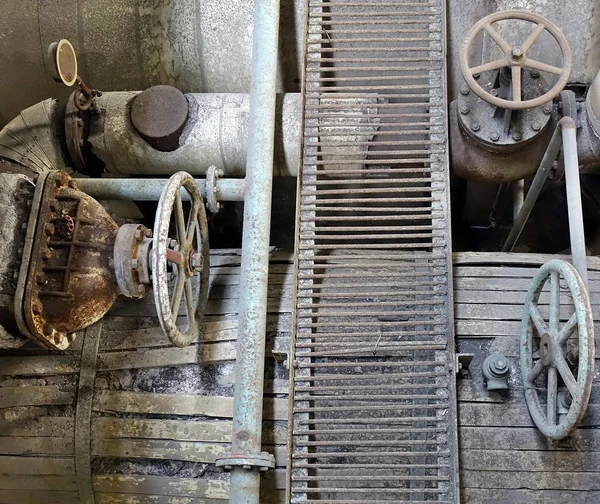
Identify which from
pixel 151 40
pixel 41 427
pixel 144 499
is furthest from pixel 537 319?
pixel 151 40

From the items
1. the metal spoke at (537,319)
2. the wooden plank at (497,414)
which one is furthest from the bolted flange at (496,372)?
the metal spoke at (537,319)

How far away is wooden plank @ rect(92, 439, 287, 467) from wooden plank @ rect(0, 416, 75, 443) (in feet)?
0.51

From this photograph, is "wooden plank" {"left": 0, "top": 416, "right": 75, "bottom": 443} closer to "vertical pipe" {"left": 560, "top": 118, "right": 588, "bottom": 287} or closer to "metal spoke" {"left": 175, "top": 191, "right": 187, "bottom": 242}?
"metal spoke" {"left": 175, "top": 191, "right": 187, "bottom": 242}

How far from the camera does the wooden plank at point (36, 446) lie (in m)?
2.76

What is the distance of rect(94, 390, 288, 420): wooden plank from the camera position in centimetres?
271

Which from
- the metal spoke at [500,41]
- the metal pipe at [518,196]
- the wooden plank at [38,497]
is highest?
the metal spoke at [500,41]

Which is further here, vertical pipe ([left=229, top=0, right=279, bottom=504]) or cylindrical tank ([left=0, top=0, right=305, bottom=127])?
cylindrical tank ([left=0, top=0, right=305, bottom=127])

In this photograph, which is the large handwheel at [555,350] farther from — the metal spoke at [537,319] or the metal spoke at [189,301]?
the metal spoke at [189,301]

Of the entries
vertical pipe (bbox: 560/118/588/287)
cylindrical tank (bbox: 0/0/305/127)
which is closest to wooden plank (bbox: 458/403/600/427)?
vertical pipe (bbox: 560/118/588/287)

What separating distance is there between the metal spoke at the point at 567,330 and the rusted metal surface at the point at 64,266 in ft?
6.20

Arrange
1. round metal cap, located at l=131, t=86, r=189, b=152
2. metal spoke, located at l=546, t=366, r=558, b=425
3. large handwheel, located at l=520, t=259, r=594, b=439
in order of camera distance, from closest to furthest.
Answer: large handwheel, located at l=520, t=259, r=594, b=439, metal spoke, located at l=546, t=366, r=558, b=425, round metal cap, located at l=131, t=86, r=189, b=152

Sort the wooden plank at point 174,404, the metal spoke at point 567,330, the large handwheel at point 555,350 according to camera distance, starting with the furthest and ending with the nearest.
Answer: the wooden plank at point 174,404, the metal spoke at point 567,330, the large handwheel at point 555,350

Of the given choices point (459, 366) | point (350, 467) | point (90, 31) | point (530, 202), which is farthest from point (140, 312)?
point (530, 202)

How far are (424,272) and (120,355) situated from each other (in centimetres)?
153
